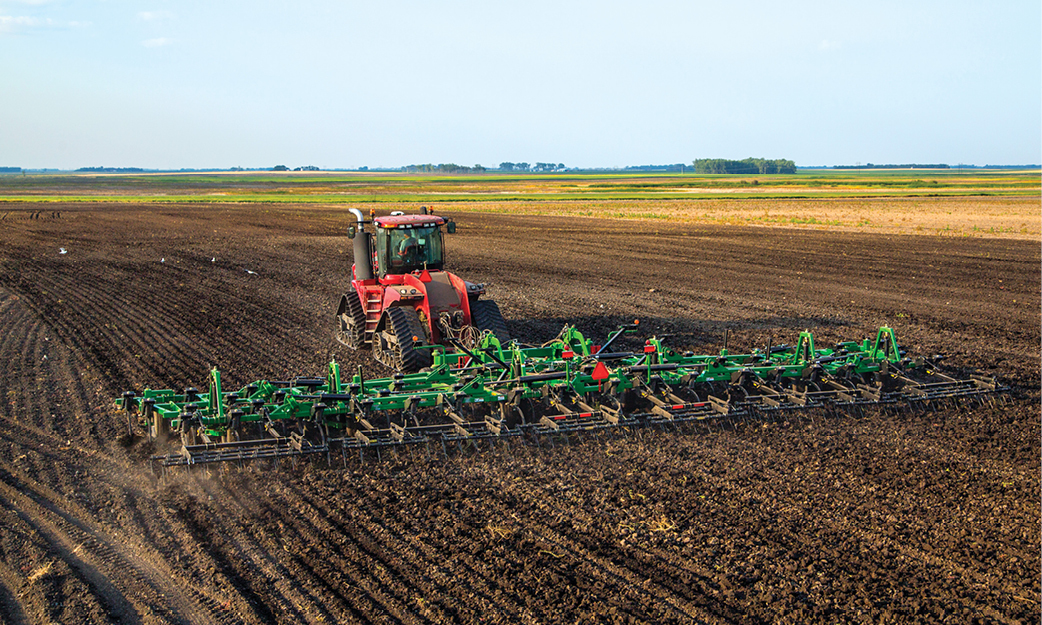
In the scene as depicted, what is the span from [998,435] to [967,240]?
24.8 m

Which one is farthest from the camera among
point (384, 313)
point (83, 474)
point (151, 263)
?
point (151, 263)

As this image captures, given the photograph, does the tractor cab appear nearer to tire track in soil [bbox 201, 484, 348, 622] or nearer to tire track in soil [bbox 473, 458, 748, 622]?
tire track in soil [bbox 201, 484, 348, 622]

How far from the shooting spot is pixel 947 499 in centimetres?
738

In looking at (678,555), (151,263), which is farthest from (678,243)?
(678,555)

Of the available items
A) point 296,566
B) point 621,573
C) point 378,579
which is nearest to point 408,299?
point 296,566

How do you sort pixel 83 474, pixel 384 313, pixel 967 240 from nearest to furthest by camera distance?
pixel 83 474 → pixel 384 313 → pixel 967 240

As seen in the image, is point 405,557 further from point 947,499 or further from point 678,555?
point 947,499

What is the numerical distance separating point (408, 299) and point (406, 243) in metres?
1.04

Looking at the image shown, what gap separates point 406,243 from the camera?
12500mm

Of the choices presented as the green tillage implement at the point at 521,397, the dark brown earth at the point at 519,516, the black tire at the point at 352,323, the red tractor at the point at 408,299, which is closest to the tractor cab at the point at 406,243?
the red tractor at the point at 408,299

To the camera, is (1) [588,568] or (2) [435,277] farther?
(2) [435,277]

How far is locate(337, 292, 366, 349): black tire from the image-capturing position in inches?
510

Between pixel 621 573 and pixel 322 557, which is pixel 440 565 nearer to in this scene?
pixel 322 557

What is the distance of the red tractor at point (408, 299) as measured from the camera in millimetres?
11445
